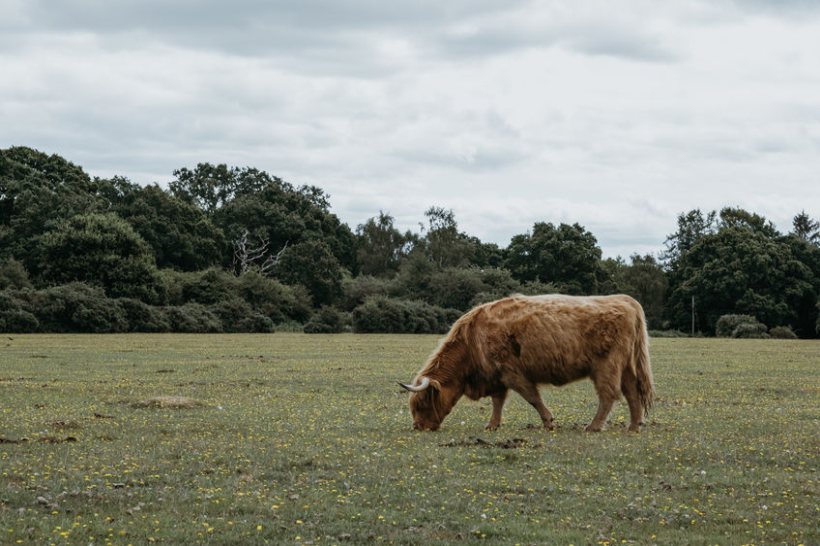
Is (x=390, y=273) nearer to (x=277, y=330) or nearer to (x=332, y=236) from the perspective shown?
(x=332, y=236)

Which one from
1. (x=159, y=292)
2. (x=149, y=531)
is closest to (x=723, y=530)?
(x=149, y=531)

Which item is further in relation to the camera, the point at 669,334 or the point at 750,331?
the point at 669,334

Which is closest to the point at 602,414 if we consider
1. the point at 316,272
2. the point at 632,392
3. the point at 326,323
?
the point at 632,392

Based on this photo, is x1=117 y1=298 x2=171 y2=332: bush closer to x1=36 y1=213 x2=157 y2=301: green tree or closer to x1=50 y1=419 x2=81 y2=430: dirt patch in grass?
x1=36 y1=213 x2=157 y2=301: green tree

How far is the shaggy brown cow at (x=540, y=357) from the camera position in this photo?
61.4ft

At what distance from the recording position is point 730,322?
9525cm

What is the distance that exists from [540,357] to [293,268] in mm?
88506

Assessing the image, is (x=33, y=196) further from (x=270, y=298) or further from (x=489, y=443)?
(x=489, y=443)

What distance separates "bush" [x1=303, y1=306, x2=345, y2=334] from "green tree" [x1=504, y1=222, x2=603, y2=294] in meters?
28.1

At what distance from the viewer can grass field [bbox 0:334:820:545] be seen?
32.8 feet

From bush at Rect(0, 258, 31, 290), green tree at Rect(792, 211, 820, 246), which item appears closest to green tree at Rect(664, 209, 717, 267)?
green tree at Rect(792, 211, 820, 246)

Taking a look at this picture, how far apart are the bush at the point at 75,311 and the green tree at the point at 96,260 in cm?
562

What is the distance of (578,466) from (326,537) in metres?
5.39

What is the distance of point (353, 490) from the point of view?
39.3 ft
